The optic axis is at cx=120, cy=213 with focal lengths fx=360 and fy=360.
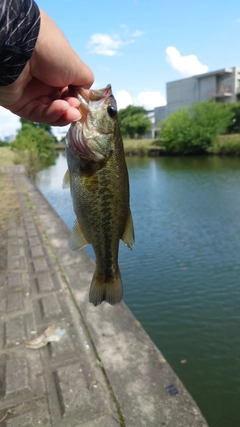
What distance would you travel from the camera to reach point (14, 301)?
203 inches

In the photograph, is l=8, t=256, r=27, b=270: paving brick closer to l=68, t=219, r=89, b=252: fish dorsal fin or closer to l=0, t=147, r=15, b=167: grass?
l=68, t=219, r=89, b=252: fish dorsal fin

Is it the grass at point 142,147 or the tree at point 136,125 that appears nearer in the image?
the grass at point 142,147

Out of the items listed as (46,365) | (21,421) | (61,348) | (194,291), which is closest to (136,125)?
(194,291)

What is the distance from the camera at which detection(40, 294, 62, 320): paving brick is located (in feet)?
15.6

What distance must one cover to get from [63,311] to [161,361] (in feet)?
5.38

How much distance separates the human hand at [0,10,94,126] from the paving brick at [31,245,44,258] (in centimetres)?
507

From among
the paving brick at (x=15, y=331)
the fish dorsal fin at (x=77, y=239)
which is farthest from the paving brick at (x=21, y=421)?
the fish dorsal fin at (x=77, y=239)

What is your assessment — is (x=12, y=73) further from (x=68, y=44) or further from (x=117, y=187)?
(x=117, y=187)

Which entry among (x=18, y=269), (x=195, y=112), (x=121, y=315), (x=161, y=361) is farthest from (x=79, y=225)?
(x=195, y=112)

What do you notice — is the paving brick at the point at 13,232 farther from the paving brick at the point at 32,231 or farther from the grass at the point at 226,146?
the grass at the point at 226,146

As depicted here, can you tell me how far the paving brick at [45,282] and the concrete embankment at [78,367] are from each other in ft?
0.05

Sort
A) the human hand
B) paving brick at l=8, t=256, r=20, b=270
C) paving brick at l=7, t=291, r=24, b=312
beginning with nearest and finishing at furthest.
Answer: the human hand
paving brick at l=7, t=291, r=24, b=312
paving brick at l=8, t=256, r=20, b=270

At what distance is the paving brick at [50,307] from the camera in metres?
4.75

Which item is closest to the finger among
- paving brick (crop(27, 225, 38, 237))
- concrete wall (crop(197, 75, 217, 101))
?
paving brick (crop(27, 225, 38, 237))
